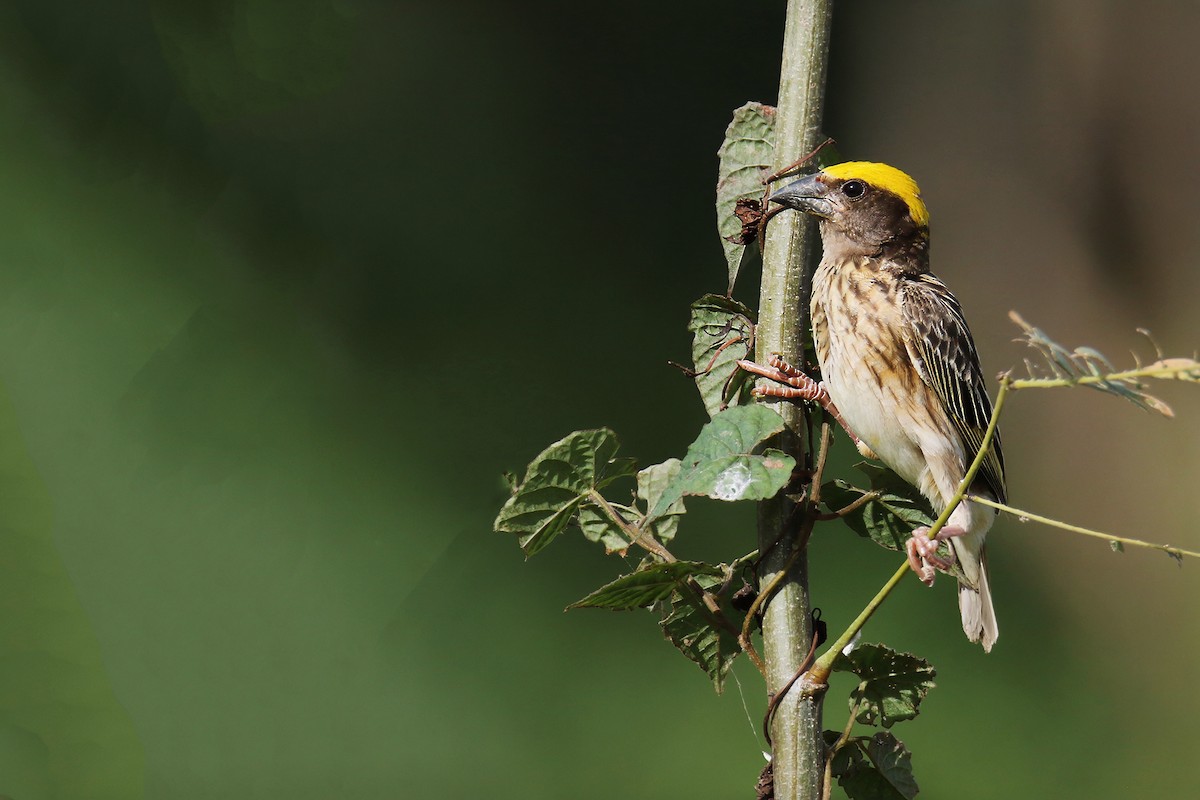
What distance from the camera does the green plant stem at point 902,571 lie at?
2.91ft

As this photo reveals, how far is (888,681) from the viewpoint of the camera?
119 centimetres

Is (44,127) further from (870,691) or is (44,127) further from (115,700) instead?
(870,691)

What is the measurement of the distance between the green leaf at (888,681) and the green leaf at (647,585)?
181 mm

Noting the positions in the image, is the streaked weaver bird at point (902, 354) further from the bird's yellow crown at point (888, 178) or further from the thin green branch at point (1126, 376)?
the thin green branch at point (1126, 376)

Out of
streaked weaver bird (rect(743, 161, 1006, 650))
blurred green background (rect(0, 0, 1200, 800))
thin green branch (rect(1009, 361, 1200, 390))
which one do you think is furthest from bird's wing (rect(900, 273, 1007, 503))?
blurred green background (rect(0, 0, 1200, 800))

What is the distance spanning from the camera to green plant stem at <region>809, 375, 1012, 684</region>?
0.89 meters

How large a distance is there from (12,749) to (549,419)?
154 cm

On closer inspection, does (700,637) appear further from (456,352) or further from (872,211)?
(456,352)

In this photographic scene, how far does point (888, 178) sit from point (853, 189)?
3.5 inches

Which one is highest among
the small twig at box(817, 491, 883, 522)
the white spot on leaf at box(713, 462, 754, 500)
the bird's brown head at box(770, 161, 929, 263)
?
the bird's brown head at box(770, 161, 929, 263)

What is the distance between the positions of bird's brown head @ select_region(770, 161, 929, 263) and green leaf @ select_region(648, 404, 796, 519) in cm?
48

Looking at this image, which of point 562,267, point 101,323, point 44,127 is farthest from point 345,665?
point 44,127

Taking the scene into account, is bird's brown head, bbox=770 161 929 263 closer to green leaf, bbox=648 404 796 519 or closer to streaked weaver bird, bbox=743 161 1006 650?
streaked weaver bird, bbox=743 161 1006 650

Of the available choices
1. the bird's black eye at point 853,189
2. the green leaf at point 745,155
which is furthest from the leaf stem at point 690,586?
the bird's black eye at point 853,189
